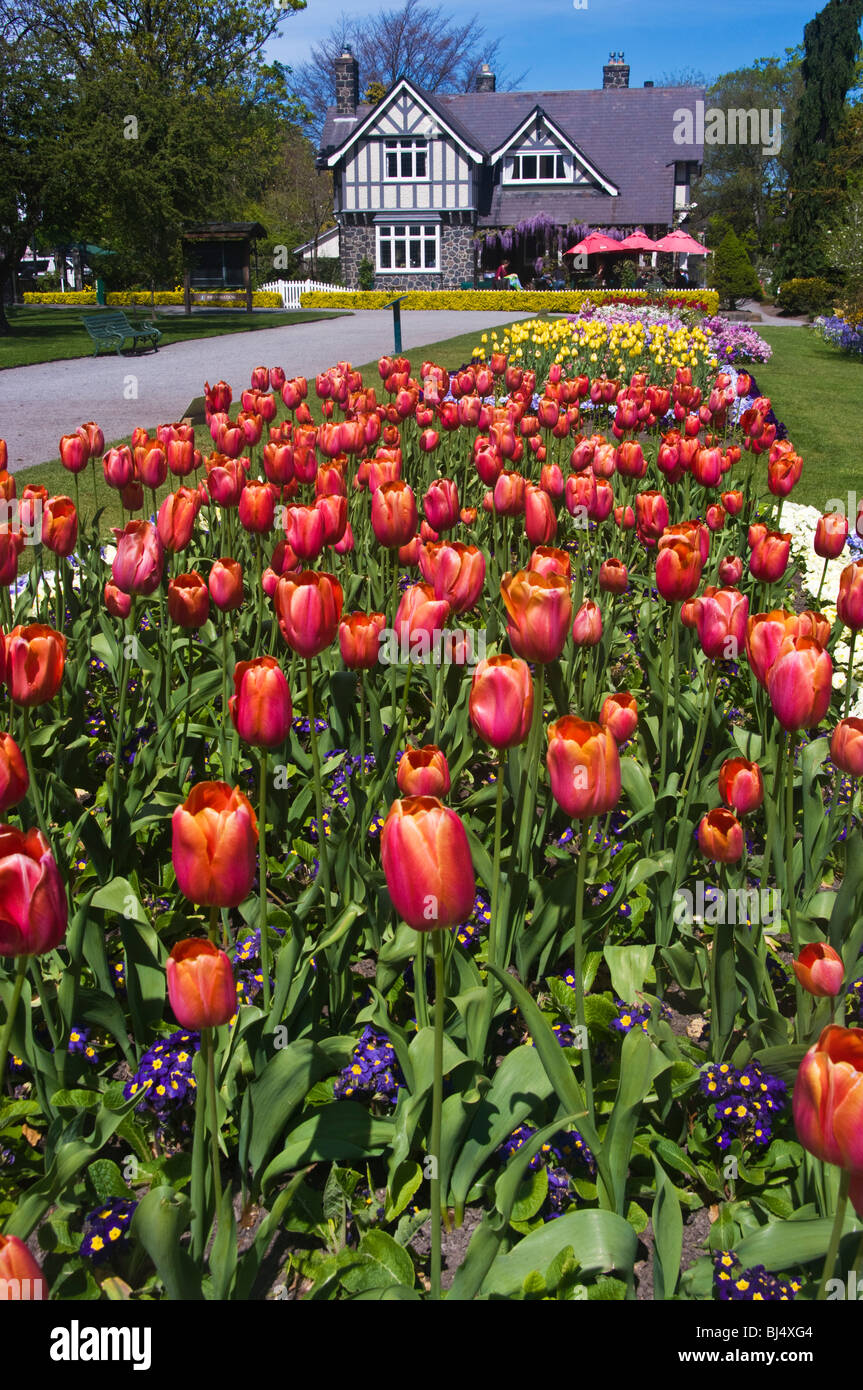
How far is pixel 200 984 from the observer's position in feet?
4.46

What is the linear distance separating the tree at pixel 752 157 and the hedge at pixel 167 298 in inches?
1285

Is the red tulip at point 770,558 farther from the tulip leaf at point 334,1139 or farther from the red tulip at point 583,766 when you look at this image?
the tulip leaf at point 334,1139

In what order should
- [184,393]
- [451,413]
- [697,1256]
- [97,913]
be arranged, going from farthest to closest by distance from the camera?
[184,393], [451,413], [97,913], [697,1256]

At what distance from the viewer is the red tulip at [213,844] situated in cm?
139

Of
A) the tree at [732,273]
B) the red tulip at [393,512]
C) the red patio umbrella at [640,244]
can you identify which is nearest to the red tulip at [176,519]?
the red tulip at [393,512]

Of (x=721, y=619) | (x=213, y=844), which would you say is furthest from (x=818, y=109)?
(x=213, y=844)

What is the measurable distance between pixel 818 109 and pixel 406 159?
53.9 ft

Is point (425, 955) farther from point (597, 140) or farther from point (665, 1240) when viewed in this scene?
point (597, 140)

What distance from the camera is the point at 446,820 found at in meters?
1.29
